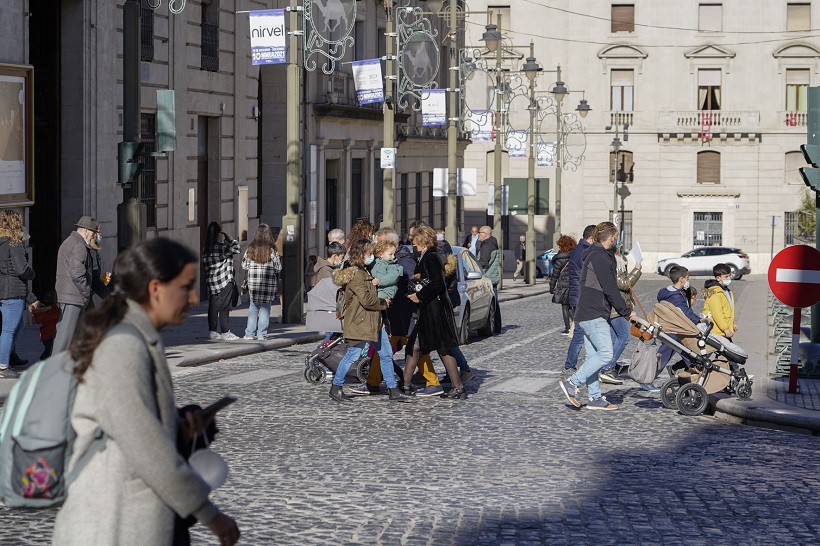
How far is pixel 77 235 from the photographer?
14602 millimetres

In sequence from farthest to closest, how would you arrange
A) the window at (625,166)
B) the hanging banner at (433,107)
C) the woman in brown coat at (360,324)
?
the window at (625,166)
the hanging banner at (433,107)
the woman in brown coat at (360,324)

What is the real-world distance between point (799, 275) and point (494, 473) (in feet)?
17.6

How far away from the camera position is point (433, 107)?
116ft

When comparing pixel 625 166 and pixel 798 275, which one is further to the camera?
pixel 625 166

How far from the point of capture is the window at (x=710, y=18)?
233 ft

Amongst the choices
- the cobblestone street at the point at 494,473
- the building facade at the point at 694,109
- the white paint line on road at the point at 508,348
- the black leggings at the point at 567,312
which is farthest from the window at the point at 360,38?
the building facade at the point at 694,109

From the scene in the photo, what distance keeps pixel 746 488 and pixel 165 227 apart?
18.3 meters

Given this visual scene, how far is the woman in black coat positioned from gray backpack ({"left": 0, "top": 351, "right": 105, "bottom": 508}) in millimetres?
10080

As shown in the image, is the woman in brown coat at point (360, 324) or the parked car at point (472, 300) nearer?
the woman in brown coat at point (360, 324)

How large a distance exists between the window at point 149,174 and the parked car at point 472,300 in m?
6.26

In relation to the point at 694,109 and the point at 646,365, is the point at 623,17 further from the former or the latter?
the point at 646,365

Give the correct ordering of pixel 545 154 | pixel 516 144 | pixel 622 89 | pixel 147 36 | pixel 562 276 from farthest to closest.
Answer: pixel 622 89
pixel 545 154
pixel 516 144
pixel 147 36
pixel 562 276

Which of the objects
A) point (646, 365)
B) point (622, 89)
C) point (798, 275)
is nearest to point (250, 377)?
point (646, 365)

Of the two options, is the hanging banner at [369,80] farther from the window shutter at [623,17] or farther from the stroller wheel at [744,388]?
the window shutter at [623,17]
